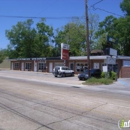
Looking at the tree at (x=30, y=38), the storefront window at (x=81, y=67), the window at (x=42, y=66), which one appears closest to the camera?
the storefront window at (x=81, y=67)

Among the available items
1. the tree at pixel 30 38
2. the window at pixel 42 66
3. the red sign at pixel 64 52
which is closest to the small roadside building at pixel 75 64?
the window at pixel 42 66

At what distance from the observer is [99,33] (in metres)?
57.1

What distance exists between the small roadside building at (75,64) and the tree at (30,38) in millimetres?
11036

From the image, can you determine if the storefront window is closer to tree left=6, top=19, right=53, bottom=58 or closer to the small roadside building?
the small roadside building

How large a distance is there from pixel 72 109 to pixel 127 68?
25980mm

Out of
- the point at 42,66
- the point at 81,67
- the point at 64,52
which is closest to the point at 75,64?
the point at 81,67

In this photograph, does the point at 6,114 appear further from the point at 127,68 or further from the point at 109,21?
the point at 109,21

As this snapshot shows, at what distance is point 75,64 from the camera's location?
40.1m

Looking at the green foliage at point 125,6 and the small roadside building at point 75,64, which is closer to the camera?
the small roadside building at point 75,64

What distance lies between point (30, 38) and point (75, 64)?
33.0m

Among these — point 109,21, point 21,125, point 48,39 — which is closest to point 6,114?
point 21,125

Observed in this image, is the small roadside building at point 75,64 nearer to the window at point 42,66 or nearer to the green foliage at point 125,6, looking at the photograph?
the window at point 42,66

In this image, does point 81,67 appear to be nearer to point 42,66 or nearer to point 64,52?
point 64,52

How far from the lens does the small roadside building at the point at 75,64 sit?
107 ft
